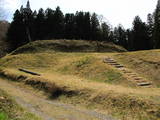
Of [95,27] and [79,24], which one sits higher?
[79,24]

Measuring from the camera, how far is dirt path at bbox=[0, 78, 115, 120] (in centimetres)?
996

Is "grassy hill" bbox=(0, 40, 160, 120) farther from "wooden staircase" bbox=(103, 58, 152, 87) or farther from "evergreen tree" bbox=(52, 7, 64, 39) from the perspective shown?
"evergreen tree" bbox=(52, 7, 64, 39)

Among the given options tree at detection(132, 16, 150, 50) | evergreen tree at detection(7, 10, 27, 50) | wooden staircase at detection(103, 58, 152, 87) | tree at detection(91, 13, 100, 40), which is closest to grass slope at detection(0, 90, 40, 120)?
wooden staircase at detection(103, 58, 152, 87)

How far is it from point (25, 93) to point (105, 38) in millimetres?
46506

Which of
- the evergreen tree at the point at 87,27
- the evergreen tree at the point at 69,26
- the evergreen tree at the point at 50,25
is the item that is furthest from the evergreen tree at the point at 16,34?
the evergreen tree at the point at 87,27

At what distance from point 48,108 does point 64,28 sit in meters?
44.1

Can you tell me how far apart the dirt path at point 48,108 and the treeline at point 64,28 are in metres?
37.6

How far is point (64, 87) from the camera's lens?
1408cm

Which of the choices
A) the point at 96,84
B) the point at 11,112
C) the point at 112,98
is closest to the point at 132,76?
the point at 96,84

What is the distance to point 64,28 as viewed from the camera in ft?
179

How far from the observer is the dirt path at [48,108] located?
9.96 m

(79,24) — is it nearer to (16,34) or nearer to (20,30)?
(20,30)

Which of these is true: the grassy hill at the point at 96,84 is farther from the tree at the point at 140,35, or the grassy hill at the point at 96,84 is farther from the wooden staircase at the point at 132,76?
the tree at the point at 140,35

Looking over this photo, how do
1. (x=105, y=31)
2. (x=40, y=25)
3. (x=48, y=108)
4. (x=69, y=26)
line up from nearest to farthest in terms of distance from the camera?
1. (x=48, y=108)
2. (x=69, y=26)
3. (x=40, y=25)
4. (x=105, y=31)
